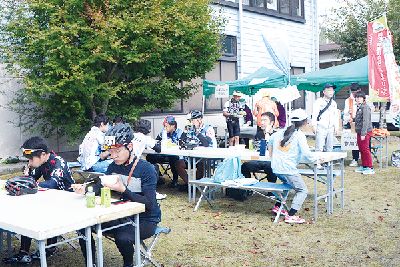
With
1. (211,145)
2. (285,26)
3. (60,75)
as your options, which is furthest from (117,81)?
(285,26)

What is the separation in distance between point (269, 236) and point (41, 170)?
3.02 metres

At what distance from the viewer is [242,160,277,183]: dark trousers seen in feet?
24.3

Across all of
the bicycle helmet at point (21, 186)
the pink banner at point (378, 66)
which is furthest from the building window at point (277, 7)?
the bicycle helmet at point (21, 186)

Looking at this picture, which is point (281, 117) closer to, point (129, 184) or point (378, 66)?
point (378, 66)

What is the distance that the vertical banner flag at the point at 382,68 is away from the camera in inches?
402

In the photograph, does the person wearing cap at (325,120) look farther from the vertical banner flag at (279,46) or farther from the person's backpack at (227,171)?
the person's backpack at (227,171)

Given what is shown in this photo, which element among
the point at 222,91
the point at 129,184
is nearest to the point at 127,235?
the point at 129,184

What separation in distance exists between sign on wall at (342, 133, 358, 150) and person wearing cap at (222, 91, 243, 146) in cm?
334

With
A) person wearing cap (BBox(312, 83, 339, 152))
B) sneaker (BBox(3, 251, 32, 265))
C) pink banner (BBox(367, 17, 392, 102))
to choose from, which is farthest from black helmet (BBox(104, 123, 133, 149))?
pink banner (BBox(367, 17, 392, 102))

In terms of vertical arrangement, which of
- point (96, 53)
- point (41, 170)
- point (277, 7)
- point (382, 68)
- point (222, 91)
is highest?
point (277, 7)

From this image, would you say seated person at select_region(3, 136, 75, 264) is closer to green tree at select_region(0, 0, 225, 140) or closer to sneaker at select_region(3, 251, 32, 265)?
sneaker at select_region(3, 251, 32, 265)

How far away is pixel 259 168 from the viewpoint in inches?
295

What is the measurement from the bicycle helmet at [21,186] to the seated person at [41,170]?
262 millimetres

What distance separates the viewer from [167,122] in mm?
8492
